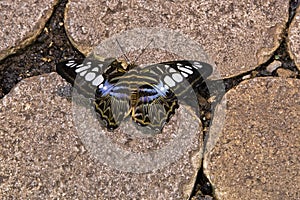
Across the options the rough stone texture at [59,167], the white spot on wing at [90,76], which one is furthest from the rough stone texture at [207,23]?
the rough stone texture at [59,167]

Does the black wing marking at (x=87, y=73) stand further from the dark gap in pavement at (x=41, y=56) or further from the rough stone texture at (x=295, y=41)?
the rough stone texture at (x=295, y=41)

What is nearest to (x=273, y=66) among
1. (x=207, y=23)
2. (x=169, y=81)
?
(x=207, y=23)

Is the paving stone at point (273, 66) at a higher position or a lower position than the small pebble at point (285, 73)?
higher

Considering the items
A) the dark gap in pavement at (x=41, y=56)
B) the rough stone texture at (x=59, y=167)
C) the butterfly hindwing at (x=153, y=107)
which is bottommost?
the rough stone texture at (x=59, y=167)

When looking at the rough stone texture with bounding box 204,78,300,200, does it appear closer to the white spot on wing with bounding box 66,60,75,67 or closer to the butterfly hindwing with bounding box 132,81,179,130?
the butterfly hindwing with bounding box 132,81,179,130

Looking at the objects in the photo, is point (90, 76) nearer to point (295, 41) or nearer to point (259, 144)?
point (259, 144)

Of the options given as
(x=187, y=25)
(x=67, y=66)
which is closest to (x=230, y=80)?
(x=187, y=25)

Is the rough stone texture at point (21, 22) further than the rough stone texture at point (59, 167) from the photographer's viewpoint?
Yes
